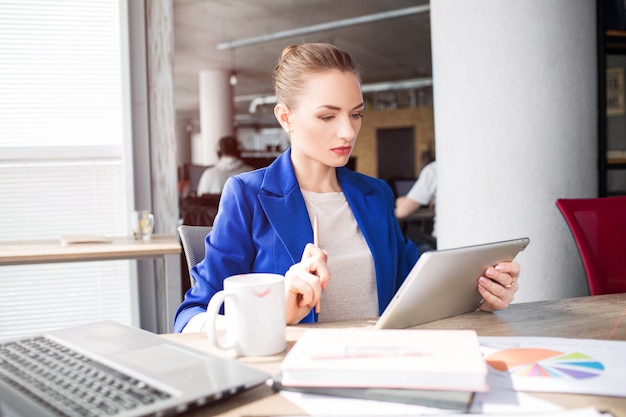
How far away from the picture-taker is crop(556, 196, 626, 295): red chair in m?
1.82

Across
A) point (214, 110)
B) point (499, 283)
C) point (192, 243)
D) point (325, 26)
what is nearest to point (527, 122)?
point (499, 283)

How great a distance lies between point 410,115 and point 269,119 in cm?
656

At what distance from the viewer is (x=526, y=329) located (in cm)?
106

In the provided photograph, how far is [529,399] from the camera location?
719 mm

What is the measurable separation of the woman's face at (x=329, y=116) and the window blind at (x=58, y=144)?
228 centimetres

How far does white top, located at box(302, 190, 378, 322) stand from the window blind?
2.22 meters

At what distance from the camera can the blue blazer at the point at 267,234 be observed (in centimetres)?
131

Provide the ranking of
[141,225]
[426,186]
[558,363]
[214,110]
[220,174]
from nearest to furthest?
[558,363] < [141,225] < [426,186] < [220,174] < [214,110]

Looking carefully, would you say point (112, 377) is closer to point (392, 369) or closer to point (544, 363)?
point (392, 369)

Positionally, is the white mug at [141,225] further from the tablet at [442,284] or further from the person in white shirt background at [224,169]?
the person in white shirt background at [224,169]

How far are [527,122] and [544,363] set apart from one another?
190cm

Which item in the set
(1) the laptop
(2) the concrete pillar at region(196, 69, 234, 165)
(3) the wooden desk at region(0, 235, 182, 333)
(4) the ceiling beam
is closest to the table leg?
(3) the wooden desk at region(0, 235, 182, 333)

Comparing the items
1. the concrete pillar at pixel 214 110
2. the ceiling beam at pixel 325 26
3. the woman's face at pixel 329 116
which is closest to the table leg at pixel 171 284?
the woman's face at pixel 329 116

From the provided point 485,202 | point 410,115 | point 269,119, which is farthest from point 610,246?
point 269,119
